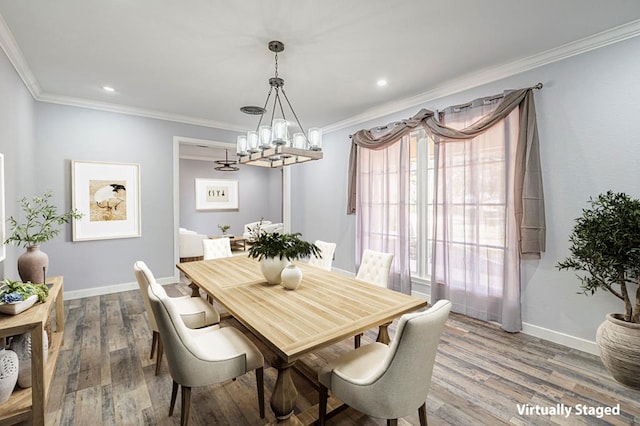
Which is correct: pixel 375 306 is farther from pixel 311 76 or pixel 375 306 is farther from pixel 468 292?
pixel 311 76

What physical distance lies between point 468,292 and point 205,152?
7.28 metres

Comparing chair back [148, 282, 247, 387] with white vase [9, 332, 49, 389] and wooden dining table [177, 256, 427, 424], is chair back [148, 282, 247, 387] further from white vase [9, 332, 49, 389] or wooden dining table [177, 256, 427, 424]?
white vase [9, 332, 49, 389]

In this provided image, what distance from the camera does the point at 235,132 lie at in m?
5.41

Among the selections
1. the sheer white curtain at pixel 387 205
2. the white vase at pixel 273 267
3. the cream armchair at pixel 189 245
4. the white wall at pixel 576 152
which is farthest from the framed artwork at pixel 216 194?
the white wall at pixel 576 152

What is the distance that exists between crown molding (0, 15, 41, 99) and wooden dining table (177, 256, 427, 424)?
2439 millimetres

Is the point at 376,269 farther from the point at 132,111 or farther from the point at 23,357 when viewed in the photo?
the point at 132,111

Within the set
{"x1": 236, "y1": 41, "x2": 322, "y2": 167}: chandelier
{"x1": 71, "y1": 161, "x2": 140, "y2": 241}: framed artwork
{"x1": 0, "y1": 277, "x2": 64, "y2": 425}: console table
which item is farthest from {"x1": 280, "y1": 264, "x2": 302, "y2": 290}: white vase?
{"x1": 71, "y1": 161, "x2": 140, "y2": 241}: framed artwork

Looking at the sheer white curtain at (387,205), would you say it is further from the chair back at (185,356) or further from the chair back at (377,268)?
the chair back at (185,356)

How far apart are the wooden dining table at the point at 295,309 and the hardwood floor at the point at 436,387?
0.66m

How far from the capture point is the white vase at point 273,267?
2.38 metres

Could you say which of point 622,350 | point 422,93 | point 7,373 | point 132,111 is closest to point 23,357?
point 7,373

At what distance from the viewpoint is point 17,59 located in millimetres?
2809

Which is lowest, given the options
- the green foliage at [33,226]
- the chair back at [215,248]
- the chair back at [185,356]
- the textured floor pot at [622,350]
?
the textured floor pot at [622,350]

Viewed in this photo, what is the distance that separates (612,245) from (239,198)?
8.55 meters
